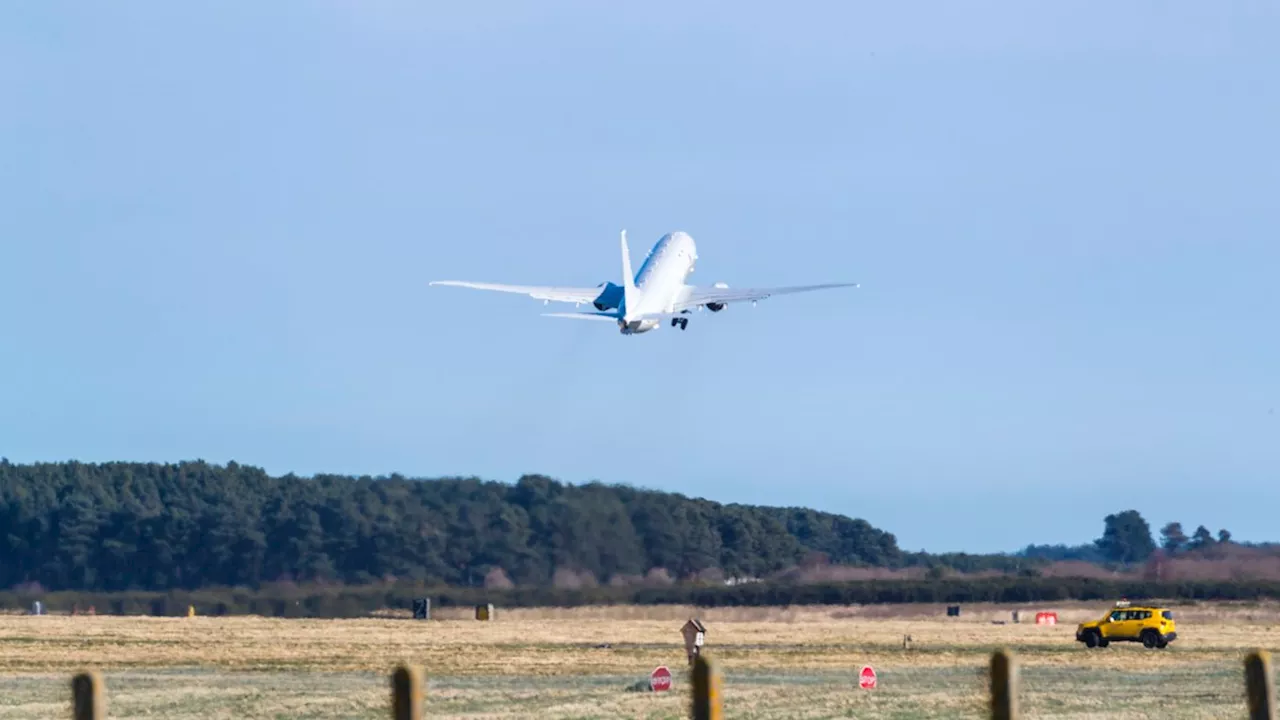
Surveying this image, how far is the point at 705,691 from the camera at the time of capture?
845 centimetres

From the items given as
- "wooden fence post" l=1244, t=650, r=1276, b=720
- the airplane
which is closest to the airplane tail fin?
the airplane

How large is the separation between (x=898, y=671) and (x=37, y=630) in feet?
108

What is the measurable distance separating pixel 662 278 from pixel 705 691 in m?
69.4

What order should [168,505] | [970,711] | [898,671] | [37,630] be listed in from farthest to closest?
1. [168,505]
2. [37,630]
3. [898,671]
4. [970,711]

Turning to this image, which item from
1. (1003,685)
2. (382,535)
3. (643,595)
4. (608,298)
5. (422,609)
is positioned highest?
(608,298)

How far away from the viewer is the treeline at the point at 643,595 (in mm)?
81750

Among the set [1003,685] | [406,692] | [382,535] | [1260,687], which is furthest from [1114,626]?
[406,692]

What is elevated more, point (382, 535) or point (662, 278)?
point (662, 278)

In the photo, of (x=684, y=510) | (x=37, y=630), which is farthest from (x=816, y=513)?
(x=37, y=630)

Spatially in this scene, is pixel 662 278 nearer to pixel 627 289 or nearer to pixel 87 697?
pixel 627 289

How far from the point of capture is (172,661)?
5047 cm

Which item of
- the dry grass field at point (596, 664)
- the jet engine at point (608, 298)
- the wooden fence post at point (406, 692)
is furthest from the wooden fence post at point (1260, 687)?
the jet engine at point (608, 298)

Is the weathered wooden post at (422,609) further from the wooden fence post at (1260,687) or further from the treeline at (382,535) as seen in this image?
the wooden fence post at (1260,687)

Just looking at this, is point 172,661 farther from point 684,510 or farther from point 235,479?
point 235,479
